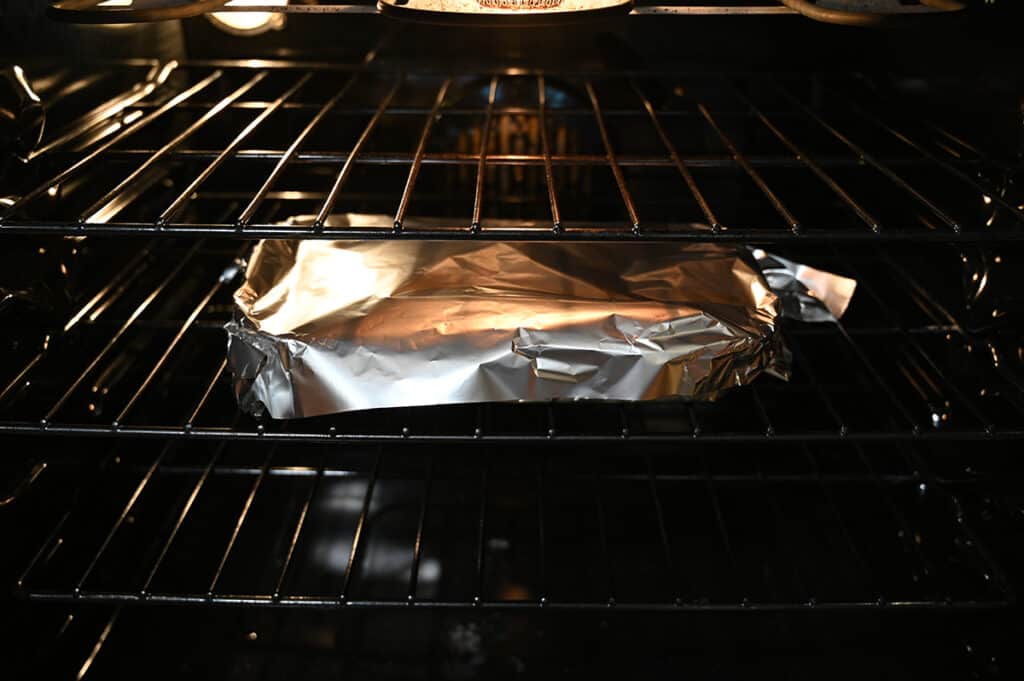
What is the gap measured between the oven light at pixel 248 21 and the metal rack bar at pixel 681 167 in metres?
0.43

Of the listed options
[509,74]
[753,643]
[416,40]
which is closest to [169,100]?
[416,40]

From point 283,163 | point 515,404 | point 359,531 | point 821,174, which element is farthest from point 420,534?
point 821,174

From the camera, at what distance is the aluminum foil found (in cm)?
76

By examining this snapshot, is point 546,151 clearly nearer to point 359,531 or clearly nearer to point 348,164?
point 348,164

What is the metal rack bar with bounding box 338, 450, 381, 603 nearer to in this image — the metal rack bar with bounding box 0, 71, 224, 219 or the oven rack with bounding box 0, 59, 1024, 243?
the oven rack with bounding box 0, 59, 1024, 243

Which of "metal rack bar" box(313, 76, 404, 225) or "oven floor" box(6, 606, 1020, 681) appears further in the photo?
"oven floor" box(6, 606, 1020, 681)

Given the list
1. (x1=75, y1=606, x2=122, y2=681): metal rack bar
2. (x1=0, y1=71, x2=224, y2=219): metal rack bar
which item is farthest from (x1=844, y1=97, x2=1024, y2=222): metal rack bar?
(x1=75, y1=606, x2=122, y2=681): metal rack bar

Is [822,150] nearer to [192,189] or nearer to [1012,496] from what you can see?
[1012,496]

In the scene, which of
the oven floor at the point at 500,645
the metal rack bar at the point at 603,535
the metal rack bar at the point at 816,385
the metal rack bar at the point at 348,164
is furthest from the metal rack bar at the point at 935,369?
the metal rack bar at the point at 348,164

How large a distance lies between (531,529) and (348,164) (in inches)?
19.4

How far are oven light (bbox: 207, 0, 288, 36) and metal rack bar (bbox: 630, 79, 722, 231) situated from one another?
43cm

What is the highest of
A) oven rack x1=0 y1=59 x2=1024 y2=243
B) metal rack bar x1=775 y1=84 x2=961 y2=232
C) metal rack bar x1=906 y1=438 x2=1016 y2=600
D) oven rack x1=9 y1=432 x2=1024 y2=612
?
metal rack bar x1=775 y1=84 x2=961 y2=232

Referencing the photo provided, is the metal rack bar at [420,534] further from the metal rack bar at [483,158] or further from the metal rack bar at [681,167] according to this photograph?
the metal rack bar at [681,167]

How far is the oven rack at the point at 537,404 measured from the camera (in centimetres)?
76
